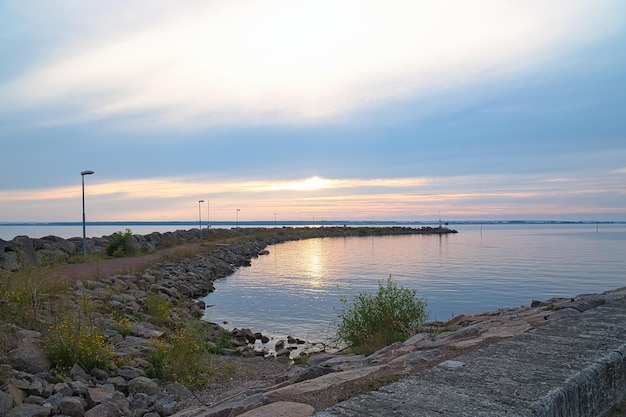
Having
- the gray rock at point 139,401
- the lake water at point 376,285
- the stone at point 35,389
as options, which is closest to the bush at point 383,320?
the lake water at point 376,285

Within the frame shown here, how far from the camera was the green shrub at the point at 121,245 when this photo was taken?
3297 centimetres

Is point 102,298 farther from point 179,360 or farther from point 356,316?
point 356,316

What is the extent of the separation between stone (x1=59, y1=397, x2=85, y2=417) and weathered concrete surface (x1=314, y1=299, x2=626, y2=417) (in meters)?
4.63

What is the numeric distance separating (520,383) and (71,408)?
5.50 metres

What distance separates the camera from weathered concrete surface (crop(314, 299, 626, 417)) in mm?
3053

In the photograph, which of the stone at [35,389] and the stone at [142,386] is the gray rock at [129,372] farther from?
the stone at [35,389]

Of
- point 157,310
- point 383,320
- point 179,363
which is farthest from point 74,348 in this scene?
point 157,310

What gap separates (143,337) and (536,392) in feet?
31.9

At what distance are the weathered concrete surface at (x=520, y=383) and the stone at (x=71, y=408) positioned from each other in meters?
4.63

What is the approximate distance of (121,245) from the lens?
112ft

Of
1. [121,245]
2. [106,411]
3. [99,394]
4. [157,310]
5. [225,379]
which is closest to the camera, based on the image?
[106,411]

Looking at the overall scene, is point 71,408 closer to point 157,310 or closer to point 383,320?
point 383,320

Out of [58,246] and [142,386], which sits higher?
[58,246]

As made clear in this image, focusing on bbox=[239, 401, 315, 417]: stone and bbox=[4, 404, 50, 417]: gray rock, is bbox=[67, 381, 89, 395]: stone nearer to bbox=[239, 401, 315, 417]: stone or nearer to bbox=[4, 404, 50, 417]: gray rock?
bbox=[4, 404, 50, 417]: gray rock
